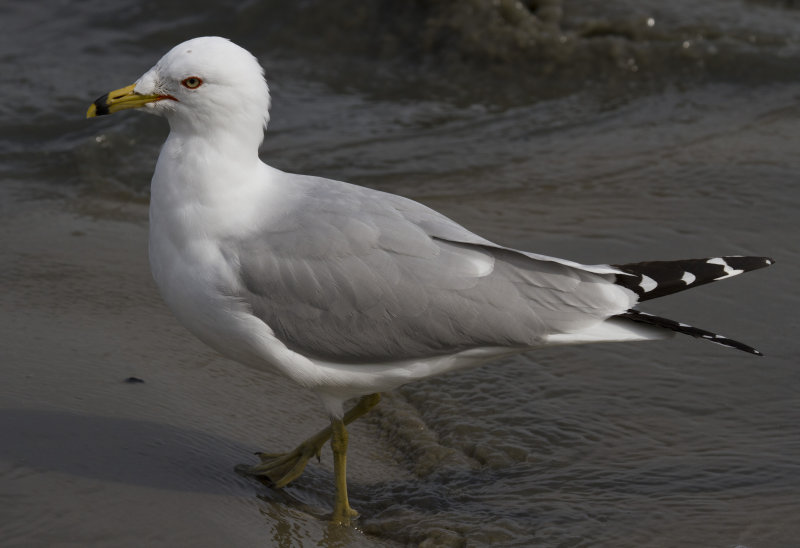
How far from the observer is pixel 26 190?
23.3 ft

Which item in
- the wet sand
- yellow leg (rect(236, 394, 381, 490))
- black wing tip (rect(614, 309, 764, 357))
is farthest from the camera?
yellow leg (rect(236, 394, 381, 490))

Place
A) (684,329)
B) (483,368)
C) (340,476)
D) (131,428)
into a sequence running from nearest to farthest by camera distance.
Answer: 1. (684,329)
2. (340,476)
3. (131,428)
4. (483,368)

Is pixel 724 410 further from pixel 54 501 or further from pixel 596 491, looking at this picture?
pixel 54 501

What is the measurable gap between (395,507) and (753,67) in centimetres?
591

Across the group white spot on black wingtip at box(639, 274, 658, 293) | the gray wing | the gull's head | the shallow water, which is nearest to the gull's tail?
white spot on black wingtip at box(639, 274, 658, 293)

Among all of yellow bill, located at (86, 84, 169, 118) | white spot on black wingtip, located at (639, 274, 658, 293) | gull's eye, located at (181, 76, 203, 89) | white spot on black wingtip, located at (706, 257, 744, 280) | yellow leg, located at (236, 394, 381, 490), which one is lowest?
yellow leg, located at (236, 394, 381, 490)

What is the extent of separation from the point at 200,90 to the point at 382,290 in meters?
0.99

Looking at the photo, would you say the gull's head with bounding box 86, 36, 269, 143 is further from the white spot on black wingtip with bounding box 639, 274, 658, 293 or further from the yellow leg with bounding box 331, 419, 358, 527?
the white spot on black wingtip with bounding box 639, 274, 658, 293

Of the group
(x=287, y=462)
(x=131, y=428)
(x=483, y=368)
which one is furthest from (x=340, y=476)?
(x=483, y=368)

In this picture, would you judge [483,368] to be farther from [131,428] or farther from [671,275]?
[131,428]

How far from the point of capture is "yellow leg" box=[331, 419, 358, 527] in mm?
3908

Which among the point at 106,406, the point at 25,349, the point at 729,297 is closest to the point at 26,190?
the point at 25,349

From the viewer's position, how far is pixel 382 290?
13.0ft

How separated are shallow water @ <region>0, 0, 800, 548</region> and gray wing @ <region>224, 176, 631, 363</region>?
0.61 m
